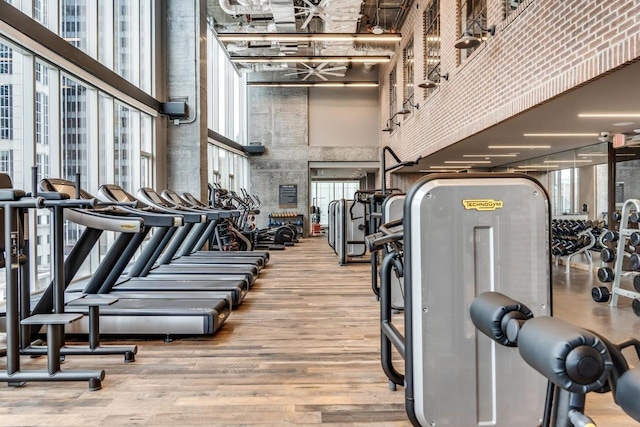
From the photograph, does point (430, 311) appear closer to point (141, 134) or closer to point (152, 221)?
point (152, 221)

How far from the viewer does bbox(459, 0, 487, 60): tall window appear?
6.78 m

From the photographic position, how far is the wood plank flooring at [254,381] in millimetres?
2340

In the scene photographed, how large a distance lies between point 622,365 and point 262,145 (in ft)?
54.3

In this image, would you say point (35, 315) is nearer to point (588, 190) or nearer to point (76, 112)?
point (76, 112)

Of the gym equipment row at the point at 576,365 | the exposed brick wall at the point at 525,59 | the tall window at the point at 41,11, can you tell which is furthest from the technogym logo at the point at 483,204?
the tall window at the point at 41,11

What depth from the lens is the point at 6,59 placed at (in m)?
4.97

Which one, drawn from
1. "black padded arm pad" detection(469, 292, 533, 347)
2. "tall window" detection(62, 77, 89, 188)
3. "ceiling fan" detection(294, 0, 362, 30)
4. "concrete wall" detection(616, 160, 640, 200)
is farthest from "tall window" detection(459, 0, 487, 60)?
"black padded arm pad" detection(469, 292, 533, 347)

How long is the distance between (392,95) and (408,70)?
8.00ft

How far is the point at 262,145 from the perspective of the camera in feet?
55.4

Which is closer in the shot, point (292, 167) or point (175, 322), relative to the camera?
point (175, 322)

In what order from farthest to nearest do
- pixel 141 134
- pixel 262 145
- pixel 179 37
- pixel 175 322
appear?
pixel 262 145
pixel 179 37
pixel 141 134
pixel 175 322

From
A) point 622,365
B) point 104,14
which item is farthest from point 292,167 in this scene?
point 622,365

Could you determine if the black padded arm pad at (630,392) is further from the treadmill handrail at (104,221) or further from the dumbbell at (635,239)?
the dumbbell at (635,239)

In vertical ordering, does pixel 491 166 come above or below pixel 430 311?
above
